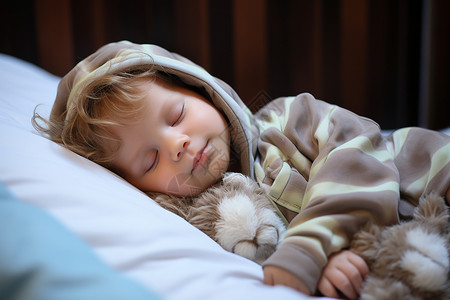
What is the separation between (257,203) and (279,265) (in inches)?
7.0

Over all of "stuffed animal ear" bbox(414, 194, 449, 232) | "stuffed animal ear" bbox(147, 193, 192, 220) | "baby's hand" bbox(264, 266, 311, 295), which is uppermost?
"stuffed animal ear" bbox(414, 194, 449, 232)

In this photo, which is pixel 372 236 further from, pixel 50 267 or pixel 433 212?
pixel 50 267

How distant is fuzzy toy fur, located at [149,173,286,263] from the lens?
0.63m

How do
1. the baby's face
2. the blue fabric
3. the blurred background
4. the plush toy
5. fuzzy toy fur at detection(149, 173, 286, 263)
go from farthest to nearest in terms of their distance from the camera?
the blurred background < the baby's face < fuzzy toy fur at detection(149, 173, 286, 263) < the plush toy < the blue fabric

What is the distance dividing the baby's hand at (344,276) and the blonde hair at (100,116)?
48cm

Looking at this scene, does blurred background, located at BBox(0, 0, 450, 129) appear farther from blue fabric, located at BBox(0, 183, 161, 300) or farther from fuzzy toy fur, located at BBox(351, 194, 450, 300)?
blue fabric, located at BBox(0, 183, 161, 300)

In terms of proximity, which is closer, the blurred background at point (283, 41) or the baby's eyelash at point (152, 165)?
the baby's eyelash at point (152, 165)

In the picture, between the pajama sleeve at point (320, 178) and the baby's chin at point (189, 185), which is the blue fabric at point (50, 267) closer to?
the pajama sleeve at point (320, 178)

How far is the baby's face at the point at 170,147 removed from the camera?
78 cm

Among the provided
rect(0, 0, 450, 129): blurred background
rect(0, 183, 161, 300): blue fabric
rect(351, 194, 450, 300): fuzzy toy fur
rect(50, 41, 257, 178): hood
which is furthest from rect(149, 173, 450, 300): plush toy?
rect(0, 0, 450, 129): blurred background

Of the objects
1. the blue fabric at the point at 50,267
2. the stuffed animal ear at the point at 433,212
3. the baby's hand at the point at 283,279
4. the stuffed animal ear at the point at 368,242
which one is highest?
the blue fabric at the point at 50,267

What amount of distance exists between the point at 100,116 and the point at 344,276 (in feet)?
1.87

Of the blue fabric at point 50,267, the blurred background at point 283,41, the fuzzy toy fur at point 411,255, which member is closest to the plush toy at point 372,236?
the fuzzy toy fur at point 411,255

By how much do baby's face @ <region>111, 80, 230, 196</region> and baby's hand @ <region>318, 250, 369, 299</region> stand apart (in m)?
0.32
